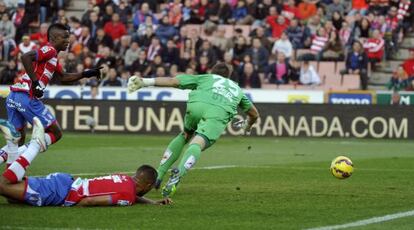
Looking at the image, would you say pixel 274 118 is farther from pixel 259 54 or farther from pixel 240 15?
pixel 240 15

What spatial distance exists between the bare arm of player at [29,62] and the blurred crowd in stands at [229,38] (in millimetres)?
18050

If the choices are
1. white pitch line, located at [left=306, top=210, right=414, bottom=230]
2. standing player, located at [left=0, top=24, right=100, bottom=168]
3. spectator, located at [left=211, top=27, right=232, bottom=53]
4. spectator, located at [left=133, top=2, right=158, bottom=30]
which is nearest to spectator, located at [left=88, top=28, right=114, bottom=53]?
spectator, located at [left=133, top=2, right=158, bottom=30]

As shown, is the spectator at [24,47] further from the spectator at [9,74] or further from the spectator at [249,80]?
the spectator at [249,80]

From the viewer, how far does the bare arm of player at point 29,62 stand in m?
13.0

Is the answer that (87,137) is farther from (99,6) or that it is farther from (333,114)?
(99,6)

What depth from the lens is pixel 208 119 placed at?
12.6 meters

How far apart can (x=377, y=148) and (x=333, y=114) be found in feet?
13.8

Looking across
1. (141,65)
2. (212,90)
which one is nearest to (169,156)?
(212,90)

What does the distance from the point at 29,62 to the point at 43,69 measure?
1.76 ft

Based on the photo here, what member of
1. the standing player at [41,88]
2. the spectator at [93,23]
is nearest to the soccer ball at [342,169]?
the standing player at [41,88]

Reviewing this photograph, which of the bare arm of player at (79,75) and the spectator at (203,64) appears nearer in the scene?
the bare arm of player at (79,75)

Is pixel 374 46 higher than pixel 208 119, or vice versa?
pixel 208 119

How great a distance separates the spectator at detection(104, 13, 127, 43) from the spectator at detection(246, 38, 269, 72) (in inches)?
186

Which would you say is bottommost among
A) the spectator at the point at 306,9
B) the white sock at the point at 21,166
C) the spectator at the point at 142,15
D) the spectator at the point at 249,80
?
the spectator at the point at 249,80
